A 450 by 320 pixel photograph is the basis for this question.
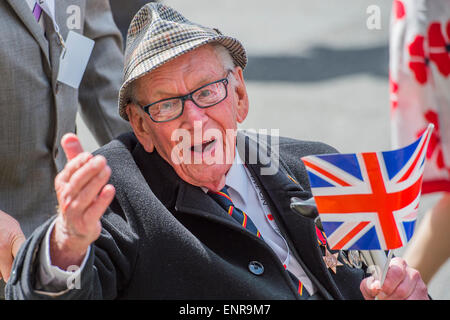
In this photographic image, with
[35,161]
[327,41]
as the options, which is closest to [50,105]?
[35,161]

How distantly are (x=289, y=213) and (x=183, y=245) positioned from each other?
17.2 inches

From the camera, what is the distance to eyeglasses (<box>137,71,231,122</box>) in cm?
237

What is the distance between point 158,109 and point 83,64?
56cm

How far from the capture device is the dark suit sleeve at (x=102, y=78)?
298cm

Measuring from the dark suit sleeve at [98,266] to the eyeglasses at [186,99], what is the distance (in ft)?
1.14

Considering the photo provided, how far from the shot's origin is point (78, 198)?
5.61 ft

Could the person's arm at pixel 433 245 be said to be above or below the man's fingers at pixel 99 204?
below

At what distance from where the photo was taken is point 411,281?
7.20ft

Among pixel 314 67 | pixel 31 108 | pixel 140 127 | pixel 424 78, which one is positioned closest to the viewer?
pixel 140 127

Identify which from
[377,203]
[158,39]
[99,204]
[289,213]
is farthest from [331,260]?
[99,204]

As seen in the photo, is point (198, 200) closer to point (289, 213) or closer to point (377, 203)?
point (289, 213)

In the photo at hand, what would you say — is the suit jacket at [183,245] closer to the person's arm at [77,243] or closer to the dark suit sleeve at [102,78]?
the person's arm at [77,243]

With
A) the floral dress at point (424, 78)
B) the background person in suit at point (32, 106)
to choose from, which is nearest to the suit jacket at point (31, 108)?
the background person in suit at point (32, 106)

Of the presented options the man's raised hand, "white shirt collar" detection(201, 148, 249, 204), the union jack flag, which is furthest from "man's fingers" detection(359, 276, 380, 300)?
the man's raised hand
